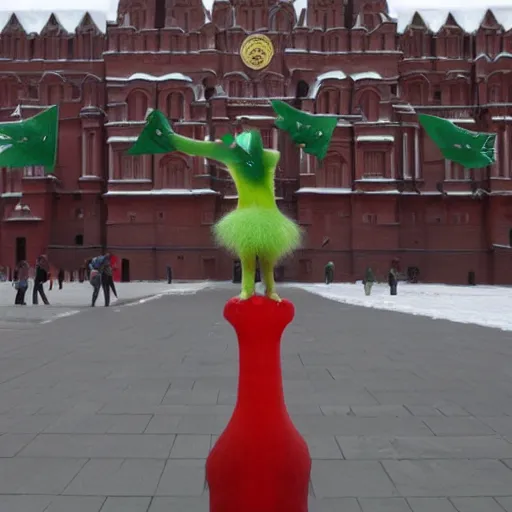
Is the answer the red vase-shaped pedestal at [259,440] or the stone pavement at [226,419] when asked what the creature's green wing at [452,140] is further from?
the red vase-shaped pedestal at [259,440]

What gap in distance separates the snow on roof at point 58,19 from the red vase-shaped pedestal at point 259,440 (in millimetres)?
49894

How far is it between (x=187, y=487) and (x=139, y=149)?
2029 mm

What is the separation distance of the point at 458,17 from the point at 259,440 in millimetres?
52242

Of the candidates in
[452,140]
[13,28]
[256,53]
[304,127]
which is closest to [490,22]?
[256,53]

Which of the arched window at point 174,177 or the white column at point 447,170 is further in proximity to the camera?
the white column at point 447,170

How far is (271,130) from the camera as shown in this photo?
4356 cm

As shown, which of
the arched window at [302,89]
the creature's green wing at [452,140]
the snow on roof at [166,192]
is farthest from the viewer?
the arched window at [302,89]

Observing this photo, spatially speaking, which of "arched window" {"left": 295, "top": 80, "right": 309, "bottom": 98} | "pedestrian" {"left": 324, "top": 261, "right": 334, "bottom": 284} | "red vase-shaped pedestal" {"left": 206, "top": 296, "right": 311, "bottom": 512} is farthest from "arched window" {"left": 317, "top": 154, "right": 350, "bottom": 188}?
"red vase-shaped pedestal" {"left": 206, "top": 296, "right": 311, "bottom": 512}

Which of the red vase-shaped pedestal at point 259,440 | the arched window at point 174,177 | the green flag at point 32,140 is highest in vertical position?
the arched window at point 174,177

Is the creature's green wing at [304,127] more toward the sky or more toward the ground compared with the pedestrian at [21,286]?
more toward the sky

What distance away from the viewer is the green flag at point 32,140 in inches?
291

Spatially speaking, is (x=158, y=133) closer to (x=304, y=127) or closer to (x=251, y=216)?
(x=251, y=216)

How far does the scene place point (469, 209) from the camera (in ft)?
144

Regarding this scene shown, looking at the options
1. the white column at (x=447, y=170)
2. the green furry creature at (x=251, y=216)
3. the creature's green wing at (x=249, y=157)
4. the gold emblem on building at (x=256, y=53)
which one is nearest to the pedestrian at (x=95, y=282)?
the green furry creature at (x=251, y=216)
